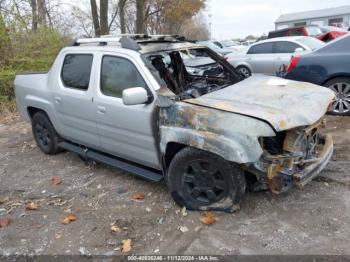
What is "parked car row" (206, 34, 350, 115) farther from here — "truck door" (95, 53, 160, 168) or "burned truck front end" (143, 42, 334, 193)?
"truck door" (95, 53, 160, 168)

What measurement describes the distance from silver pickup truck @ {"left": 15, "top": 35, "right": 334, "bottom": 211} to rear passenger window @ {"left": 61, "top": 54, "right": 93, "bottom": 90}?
0.01 meters

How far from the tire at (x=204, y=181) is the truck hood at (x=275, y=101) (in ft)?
1.74

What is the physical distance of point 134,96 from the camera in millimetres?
3627

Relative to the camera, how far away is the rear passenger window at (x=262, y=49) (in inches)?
436

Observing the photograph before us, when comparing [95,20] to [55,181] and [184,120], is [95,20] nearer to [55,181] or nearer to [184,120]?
[55,181]

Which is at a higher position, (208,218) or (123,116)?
(123,116)

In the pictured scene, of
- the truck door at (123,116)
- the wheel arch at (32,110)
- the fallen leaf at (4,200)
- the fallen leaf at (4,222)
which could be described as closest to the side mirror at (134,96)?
the truck door at (123,116)

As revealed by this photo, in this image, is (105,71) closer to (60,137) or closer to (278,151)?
(60,137)

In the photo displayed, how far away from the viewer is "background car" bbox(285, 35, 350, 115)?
21.7 feet

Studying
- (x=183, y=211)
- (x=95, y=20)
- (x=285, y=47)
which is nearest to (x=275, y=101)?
(x=183, y=211)

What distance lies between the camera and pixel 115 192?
4.58 m

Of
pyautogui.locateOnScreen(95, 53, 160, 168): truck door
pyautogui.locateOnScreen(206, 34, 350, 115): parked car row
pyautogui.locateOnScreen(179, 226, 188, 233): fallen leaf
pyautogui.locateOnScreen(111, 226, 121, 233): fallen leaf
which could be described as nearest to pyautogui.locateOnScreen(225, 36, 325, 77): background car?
pyautogui.locateOnScreen(206, 34, 350, 115): parked car row

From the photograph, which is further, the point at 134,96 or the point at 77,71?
the point at 77,71

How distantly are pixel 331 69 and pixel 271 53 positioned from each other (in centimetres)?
447
